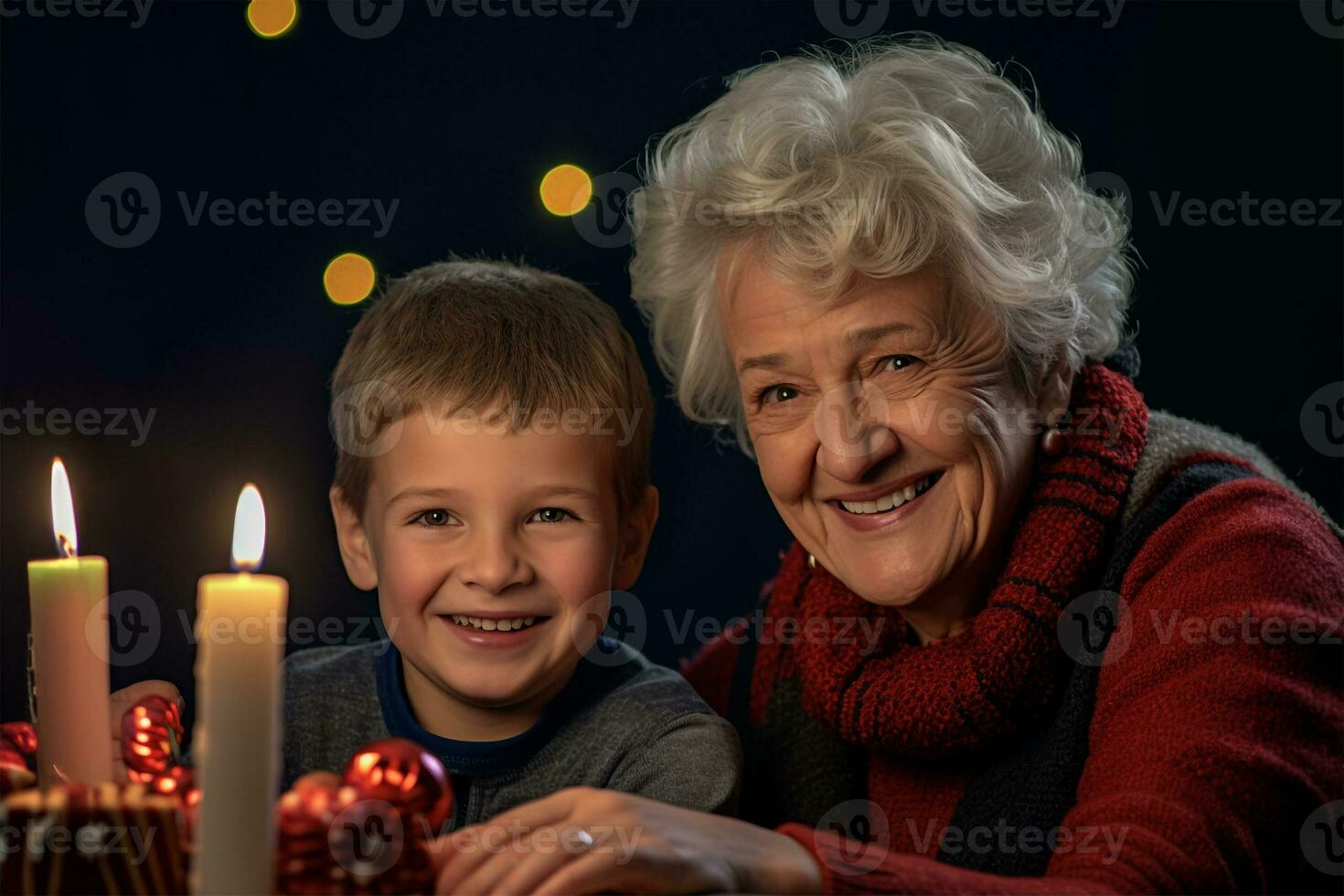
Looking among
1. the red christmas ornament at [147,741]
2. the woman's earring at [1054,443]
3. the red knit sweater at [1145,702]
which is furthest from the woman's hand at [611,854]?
the woman's earring at [1054,443]

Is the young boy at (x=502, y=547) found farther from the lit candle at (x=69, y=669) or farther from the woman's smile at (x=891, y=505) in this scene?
the lit candle at (x=69, y=669)

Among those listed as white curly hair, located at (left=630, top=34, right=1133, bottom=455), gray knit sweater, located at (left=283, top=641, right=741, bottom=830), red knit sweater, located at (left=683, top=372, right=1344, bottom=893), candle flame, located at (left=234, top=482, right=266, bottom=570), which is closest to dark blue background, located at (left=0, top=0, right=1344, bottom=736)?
white curly hair, located at (left=630, top=34, right=1133, bottom=455)

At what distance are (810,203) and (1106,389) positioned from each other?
0.42 metres

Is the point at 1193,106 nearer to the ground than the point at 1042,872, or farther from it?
farther from it

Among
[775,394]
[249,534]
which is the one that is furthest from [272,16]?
[249,534]

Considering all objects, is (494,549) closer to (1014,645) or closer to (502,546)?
(502,546)

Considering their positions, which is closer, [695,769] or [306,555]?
[695,769]

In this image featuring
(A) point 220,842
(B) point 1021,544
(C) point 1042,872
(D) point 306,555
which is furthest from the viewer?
(D) point 306,555

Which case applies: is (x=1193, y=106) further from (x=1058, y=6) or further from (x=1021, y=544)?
(x=1021, y=544)

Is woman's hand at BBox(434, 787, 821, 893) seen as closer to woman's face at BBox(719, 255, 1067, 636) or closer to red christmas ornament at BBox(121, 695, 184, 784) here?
red christmas ornament at BBox(121, 695, 184, 784)

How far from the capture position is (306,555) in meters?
2.14

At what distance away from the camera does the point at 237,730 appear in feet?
2.03

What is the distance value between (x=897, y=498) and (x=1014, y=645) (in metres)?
0.21

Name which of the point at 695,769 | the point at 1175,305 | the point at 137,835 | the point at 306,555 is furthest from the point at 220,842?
the point at 1175,305
